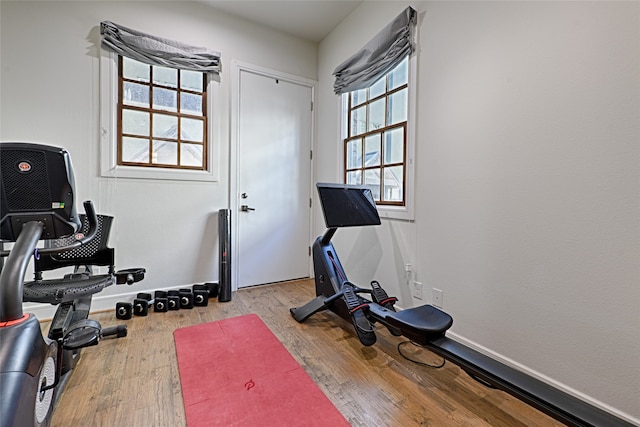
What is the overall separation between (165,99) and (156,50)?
43 cm

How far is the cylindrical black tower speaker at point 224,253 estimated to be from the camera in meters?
2.93

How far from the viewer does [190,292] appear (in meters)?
2.79

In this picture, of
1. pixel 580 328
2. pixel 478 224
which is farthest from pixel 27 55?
pixel 580 328

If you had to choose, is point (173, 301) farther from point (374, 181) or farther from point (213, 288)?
point (374, 181)

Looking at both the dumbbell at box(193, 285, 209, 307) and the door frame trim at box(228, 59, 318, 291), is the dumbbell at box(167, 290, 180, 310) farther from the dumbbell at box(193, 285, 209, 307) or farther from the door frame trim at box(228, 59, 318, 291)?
the door frame trim at box(228, 59, 318, 291)

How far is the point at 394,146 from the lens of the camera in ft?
8.64

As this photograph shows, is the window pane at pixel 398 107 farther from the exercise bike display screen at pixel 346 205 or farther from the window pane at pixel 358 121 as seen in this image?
the exercise bike display screen at pixel 346 205

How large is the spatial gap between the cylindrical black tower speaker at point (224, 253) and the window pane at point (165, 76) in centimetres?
139

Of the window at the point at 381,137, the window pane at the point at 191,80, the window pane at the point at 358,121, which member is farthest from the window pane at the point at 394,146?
the window pane at the point at 191,80

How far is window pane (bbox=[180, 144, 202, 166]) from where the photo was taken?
301 cm

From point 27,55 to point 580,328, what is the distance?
421 cm

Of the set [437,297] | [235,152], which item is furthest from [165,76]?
[437,297]

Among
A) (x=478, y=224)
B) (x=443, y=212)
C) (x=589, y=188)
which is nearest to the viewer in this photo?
(x=589, y=188)

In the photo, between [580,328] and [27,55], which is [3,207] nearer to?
[27,55]
